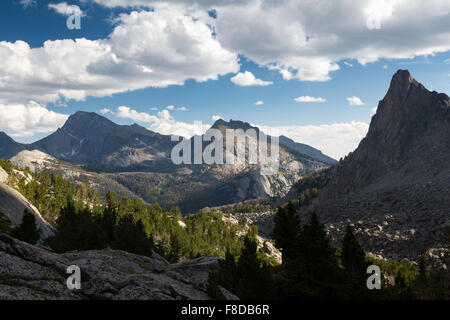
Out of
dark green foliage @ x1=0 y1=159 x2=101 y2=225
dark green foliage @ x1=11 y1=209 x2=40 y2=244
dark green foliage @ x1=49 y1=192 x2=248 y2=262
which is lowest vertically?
dark green foliage @ x1=49 y1=192 x2=248 y2=262

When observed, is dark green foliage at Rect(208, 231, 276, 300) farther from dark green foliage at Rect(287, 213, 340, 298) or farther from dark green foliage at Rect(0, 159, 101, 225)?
dark green foliage at Rect(0, 159, 101, 225)

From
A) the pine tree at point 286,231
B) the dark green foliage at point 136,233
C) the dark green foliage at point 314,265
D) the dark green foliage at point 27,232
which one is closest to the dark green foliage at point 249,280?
the dark green foliage at point 314,265

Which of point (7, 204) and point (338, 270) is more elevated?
point (7, 204)

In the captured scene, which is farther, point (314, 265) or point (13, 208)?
point (13, 208)

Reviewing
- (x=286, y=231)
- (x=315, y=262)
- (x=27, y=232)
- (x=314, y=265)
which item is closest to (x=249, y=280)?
(x=314, y=265)

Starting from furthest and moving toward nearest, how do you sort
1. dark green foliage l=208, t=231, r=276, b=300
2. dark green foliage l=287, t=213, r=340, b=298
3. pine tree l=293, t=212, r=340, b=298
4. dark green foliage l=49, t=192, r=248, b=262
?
dark green foliage l=49, t=192, r=248, b=262 → pine tree l=293, t=212, r=340, b=298 → dark green foliage l=287, t=213, r=340, b=298 → dark green foliage l=208, t=231, r=276, b=300

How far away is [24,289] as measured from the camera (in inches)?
1032

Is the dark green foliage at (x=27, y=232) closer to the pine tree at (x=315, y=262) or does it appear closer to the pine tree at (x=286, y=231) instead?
the pine tree at (x=286, y=231)

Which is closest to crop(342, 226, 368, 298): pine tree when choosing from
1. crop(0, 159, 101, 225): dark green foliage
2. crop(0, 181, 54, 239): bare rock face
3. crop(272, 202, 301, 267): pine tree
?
crop(272, 202, 301, 267): pine tree

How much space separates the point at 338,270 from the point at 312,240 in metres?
6.16

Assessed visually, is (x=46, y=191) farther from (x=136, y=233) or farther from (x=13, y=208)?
(x=136, y=233)

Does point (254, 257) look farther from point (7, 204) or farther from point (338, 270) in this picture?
point (7, 204)
